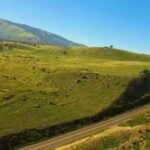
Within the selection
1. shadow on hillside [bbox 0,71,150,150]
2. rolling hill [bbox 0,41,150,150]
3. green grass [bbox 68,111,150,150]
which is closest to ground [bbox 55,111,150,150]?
green grass [bbox 68,111,150,150]

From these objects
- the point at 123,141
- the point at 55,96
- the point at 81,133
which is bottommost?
the point at 81,133

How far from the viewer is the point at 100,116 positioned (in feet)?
315

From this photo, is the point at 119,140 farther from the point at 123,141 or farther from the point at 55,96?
the point at 55,96

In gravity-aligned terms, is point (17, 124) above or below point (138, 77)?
below

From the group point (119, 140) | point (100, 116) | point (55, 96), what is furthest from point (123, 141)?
point (55, 96)

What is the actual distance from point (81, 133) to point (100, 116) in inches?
604

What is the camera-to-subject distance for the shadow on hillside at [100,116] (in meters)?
77.6

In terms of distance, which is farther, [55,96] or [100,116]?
[55,96]

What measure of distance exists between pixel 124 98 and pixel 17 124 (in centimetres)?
3886

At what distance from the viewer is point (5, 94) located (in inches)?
3925

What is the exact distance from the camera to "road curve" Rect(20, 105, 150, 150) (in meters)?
74.1

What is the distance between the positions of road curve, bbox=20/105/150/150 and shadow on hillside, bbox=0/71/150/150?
3.18 metres

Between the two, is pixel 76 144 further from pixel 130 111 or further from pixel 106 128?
pixel 130 111

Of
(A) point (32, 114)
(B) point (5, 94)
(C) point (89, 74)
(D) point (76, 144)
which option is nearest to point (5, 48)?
(C) point (89, 74)
